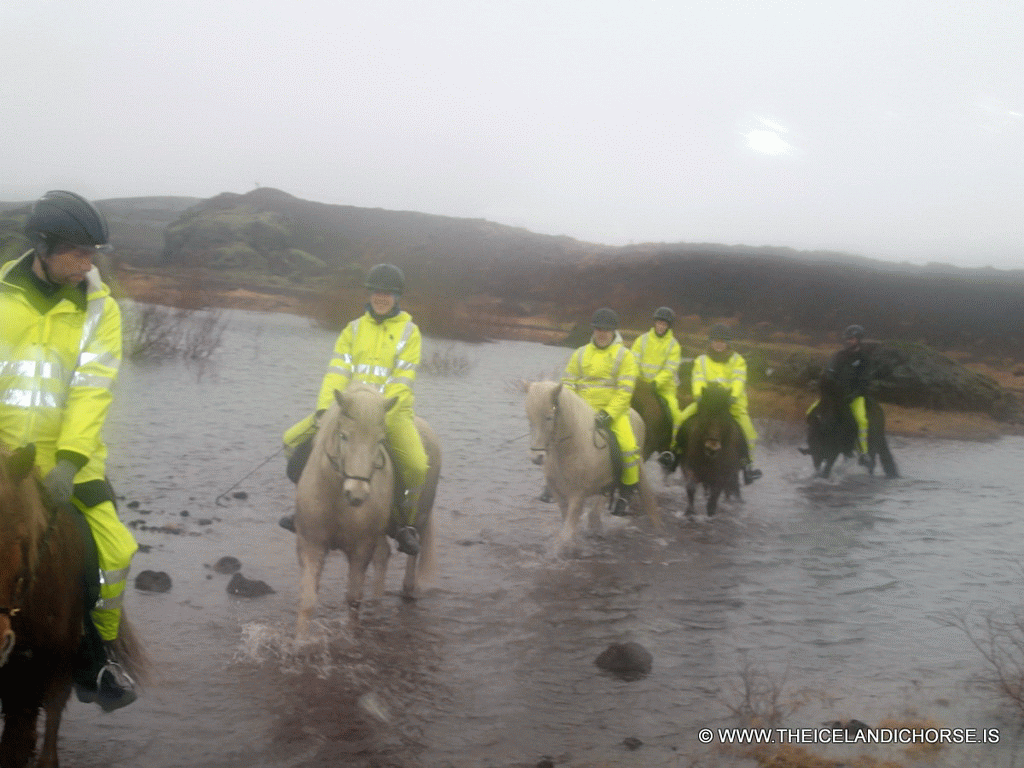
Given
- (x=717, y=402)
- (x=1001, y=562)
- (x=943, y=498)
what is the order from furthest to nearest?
(x=943, y=498) < (x=717, y=402) < (x=1001, y=562)

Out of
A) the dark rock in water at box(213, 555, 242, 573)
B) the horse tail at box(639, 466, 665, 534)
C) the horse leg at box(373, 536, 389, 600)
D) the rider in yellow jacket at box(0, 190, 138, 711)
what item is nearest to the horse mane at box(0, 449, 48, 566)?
the rider in yellow jacket at box(0, 190, 138, 711)

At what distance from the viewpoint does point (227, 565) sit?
8.24 m

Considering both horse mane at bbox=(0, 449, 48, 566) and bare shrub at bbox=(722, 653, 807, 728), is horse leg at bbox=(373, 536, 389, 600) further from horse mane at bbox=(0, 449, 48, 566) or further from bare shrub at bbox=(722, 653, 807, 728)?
horse mane at bbox=(0, 449, 48, 566)

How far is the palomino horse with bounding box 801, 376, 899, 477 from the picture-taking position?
15125 mm

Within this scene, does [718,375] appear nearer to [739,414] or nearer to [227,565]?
[739,414]

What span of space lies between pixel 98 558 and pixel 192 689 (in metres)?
2.17

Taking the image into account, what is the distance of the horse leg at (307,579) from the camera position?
21.0ft

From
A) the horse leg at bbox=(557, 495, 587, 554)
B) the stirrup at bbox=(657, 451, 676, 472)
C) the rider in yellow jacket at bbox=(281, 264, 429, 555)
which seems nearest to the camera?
the rider in yellow jacket at bbox=(281, 264, 429, 555)

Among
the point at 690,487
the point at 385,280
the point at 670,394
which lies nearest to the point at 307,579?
the point at 385,280

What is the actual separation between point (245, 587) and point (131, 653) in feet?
10.6

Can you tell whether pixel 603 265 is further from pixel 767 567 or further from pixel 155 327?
pixel 767 567

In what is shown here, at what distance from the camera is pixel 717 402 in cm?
1154

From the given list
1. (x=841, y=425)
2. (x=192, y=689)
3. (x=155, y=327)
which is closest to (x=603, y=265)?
(x=155, y=327)

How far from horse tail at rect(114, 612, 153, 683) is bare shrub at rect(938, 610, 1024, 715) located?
4.94m
